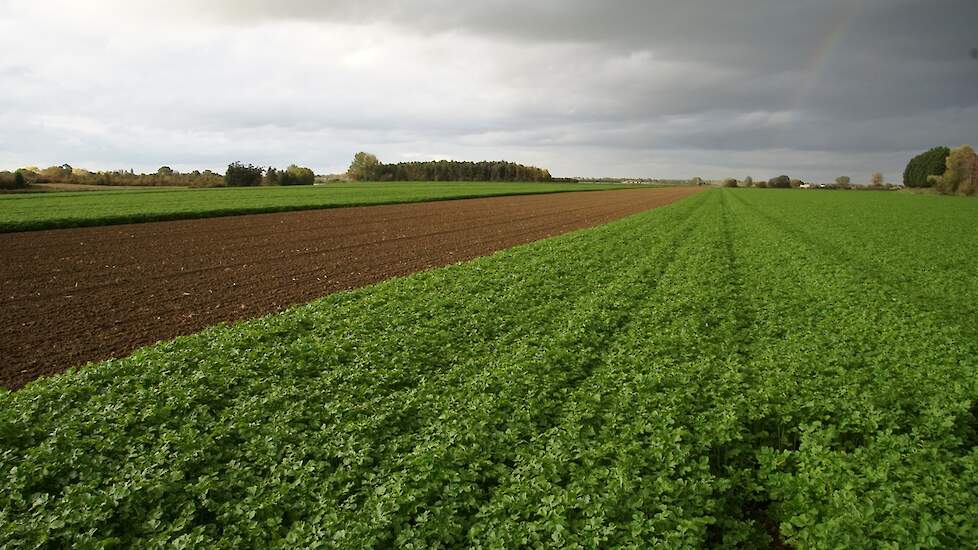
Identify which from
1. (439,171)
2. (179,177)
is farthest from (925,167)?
(179,177)

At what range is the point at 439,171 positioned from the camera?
168 m

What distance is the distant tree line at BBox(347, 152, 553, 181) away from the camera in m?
161

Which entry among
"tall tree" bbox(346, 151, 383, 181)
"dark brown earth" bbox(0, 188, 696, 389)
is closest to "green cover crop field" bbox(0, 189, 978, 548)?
"dark brown earth" bbox(0, 188, 696, 389)

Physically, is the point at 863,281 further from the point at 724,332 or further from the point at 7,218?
the point at 7,218

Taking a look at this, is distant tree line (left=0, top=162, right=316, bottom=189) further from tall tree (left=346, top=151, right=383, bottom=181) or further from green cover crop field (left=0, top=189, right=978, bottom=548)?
green cover crop field (left=0, top=189, right=978, bottom=548)

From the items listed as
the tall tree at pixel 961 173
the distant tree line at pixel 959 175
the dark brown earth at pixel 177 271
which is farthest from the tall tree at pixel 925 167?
the dark brown earth at pixel 177 271

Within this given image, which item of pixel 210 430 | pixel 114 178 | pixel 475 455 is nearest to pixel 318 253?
pixel 210 430

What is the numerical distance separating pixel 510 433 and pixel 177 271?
17.3 meters

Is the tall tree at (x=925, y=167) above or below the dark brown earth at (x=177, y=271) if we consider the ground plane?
above

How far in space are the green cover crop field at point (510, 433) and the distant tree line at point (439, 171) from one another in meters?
153

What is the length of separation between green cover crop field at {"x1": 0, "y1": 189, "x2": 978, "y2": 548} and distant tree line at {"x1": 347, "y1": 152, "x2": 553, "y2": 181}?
152921 mm

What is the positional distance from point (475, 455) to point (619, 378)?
3586mm

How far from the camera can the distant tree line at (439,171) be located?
161 m

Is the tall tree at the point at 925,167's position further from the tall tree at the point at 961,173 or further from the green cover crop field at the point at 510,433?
the green cover crop field at the point at 510,433
